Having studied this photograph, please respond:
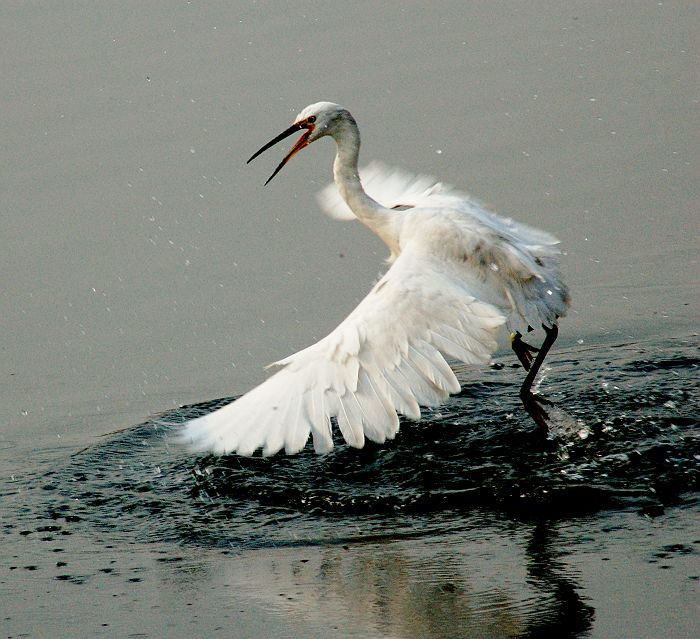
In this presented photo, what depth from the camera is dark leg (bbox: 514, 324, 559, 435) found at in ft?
25.0

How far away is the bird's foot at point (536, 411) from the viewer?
758 cm

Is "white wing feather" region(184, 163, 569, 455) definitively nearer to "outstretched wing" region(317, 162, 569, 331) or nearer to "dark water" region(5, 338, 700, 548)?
"outstretched wing" region(317, 162, 569, 331)

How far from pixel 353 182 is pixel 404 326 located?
2236 millimetres

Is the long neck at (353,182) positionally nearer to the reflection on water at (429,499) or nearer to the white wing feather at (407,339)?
the white wing feather at (407,339)

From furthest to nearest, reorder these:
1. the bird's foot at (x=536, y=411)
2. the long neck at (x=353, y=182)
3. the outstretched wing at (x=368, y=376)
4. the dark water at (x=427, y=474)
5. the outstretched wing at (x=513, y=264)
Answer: the long neck at (x=353, y=182), the bird's foot at (x=536, y=411), the outstretched wing at (x=513, y=264), the dark water at (x=427, y=474), the outstretched wing at (x=368, y=376)

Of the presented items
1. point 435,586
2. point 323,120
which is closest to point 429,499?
point 435,586

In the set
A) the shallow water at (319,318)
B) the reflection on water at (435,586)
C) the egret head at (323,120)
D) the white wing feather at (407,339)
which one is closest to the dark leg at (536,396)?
the shallow water at (319,318)

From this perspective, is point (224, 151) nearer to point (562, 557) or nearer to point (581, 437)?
point (581, 437)

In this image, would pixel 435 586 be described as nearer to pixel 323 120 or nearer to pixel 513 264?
pixel 513 264

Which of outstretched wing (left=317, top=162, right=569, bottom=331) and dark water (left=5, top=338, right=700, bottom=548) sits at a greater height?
outstretched wing (left=317, top=162, right=569, bottom=331)

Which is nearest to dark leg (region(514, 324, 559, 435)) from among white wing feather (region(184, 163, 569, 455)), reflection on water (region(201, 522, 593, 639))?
white wing feather (region(184, 163, 569, 455))

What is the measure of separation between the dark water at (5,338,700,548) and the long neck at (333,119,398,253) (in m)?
1.26

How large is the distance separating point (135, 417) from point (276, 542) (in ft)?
7.76

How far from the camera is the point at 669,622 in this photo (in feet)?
16.0
